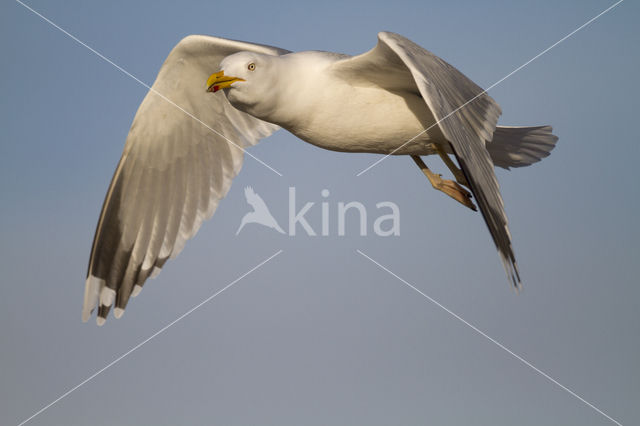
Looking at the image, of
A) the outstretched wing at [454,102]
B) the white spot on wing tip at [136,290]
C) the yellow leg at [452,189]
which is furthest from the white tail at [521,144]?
the white spot on wing tip at [136,290]

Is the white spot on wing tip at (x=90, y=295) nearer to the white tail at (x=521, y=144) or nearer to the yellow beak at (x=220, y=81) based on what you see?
the yellow beak at (x=220, y=81)

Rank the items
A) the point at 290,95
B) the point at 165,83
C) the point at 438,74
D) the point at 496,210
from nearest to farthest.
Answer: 1. the point at 496,210
2. the point at 438,74
3. the point at 290,95
4. the point at 165,83

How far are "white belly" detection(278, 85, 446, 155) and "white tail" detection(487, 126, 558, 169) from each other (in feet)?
2.87

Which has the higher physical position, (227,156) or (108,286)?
(227,156)

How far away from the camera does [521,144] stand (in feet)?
16.8

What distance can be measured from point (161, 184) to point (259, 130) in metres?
0.74

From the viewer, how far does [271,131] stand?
5.30 m

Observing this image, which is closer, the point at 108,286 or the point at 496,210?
the point at 496,210

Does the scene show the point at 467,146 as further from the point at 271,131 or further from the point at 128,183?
the point at 128,183

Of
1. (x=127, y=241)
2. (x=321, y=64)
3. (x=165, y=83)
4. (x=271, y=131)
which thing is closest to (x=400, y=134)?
(x=321, y=64)

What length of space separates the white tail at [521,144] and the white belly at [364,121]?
0.87m

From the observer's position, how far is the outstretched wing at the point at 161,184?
5188mm

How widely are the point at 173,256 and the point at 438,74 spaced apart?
228cm

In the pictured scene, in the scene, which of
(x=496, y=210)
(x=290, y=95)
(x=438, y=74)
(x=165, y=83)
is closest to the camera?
(x=496, y=210)
